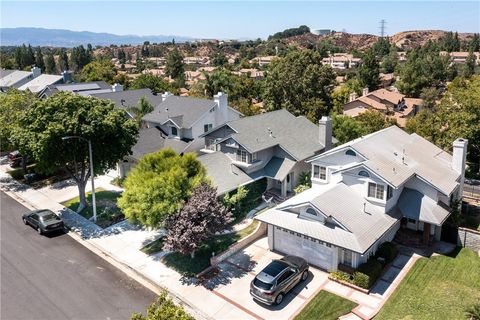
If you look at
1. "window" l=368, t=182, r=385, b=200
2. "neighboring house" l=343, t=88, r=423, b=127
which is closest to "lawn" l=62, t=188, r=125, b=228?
"window" l=368, t=182, r=385, b=200

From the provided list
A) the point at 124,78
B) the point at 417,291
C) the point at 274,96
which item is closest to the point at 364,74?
the point at 274,96

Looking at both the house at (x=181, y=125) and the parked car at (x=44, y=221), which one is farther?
the house at (x=181, y=125)

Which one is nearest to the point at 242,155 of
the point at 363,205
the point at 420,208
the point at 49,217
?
the point at 363,205

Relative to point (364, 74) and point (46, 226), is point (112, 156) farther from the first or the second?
point (364, 74)

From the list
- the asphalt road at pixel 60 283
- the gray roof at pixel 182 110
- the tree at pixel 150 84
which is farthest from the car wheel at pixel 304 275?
the tree at pixel 150 84

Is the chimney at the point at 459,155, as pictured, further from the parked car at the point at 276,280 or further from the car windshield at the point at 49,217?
the car windshield at the point at 49,217

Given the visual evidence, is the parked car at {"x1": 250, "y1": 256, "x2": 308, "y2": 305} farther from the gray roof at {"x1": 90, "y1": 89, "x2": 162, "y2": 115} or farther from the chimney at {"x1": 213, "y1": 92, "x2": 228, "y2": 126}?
the gray roof at {"x1": 90, "y1": 89, "x2": 162, "y2": 115}
